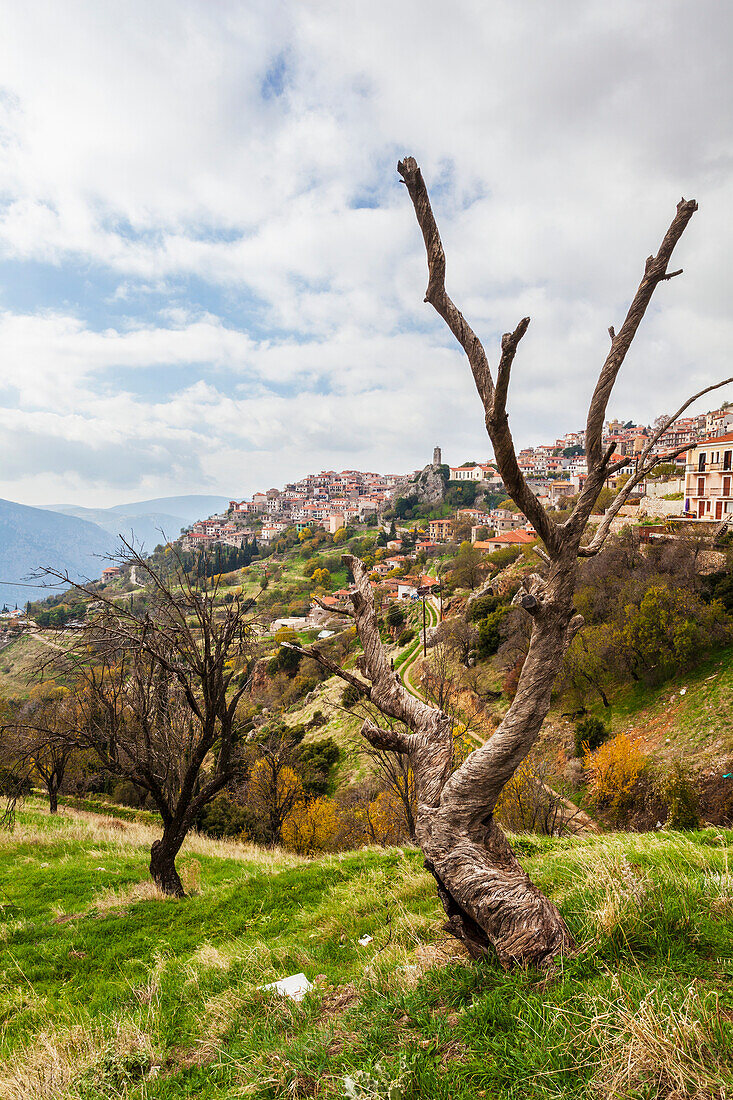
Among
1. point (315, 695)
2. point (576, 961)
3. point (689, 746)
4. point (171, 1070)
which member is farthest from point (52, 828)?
point (315, 695)

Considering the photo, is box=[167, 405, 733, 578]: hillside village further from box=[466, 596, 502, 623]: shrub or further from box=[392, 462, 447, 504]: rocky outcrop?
box=[466, 596, 502, 623]: shrub

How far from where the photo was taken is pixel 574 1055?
188cm

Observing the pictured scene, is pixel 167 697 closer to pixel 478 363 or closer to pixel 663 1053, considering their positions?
pixel 478 363

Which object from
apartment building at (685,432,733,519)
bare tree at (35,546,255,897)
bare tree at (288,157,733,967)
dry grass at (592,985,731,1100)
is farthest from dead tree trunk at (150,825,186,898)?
apartment building at (685,432,733,519)

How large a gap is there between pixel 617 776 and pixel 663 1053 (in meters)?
17.6

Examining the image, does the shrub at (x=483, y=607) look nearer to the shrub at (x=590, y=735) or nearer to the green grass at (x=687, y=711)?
the green grass at (x=687, y=711)

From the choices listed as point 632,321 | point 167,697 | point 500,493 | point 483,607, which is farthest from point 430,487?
point 632,321

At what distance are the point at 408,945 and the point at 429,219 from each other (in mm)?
5158

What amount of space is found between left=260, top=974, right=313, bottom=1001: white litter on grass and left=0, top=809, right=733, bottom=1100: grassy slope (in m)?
0.09

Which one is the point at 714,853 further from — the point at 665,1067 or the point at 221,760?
the point at 221,760

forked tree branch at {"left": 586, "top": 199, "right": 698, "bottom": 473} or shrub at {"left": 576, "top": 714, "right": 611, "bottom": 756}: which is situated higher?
forked tree branch at {"left": 586, "top": 199, "right": 698, "bottom": 473}

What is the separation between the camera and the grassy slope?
1.85m

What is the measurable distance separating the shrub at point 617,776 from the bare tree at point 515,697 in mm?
16222

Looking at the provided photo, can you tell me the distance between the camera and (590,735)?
2150 cm
